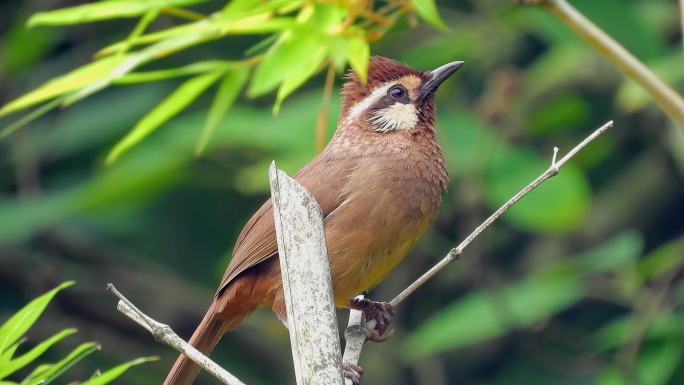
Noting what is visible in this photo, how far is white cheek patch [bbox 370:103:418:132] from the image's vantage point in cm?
473

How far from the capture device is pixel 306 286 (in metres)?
3.01

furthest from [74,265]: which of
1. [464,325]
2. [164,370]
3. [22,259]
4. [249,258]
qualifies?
[249,258]

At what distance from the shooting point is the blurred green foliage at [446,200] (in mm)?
5703

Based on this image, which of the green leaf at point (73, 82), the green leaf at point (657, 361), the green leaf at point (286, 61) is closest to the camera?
the green leaf at point (286, 61)

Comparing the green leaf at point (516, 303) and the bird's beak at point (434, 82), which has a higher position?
the bird's beak at point (434, 82)

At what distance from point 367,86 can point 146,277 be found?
2933 millimetres

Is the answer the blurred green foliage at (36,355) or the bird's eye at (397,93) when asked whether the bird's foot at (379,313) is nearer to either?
the bird's eye at (397,93)

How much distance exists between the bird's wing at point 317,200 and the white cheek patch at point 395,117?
0.20m

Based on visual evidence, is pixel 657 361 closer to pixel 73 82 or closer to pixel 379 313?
pixel 379 313

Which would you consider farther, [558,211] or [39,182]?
[39,182]

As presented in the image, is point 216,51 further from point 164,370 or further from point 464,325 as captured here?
point 464,325

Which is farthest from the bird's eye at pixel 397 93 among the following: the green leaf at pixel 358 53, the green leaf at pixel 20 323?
the green leaf at pixel 20 323

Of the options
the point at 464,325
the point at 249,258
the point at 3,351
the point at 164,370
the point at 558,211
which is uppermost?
the point at 3,351

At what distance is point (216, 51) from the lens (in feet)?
23.6
